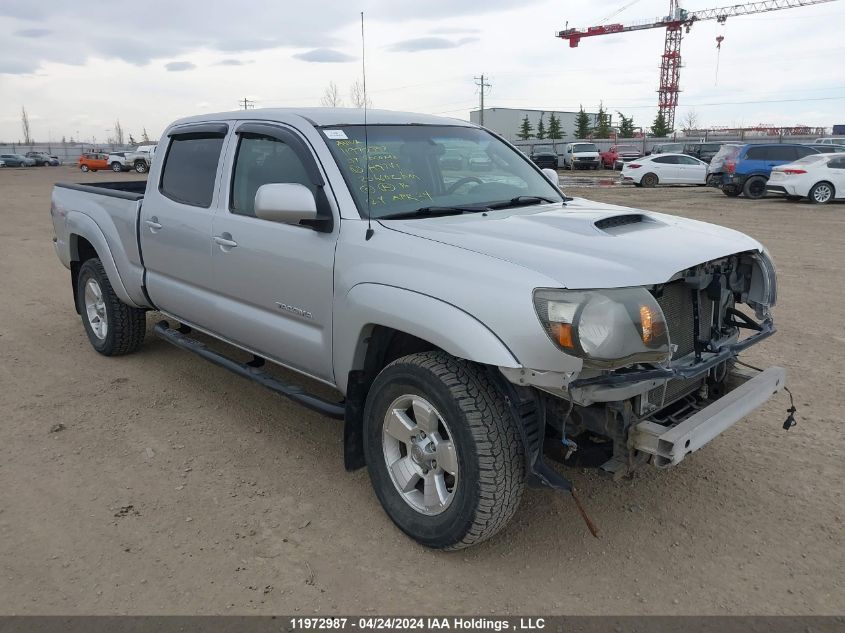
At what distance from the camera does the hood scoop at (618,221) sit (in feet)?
10.8

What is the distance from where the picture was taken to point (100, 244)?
5.42 metres

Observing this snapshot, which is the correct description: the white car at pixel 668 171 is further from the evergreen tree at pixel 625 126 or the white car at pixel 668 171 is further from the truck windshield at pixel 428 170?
the evergreen tree at pixel 625 126

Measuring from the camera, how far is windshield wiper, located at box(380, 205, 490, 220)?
11.1 ft

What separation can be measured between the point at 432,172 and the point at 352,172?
0.54 m

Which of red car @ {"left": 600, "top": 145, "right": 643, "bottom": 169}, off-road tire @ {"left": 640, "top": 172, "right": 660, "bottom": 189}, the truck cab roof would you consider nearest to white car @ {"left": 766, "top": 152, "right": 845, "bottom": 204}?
off-road tire @ {"left": 640, "top": 172, "right": 660, "bottom": 189}

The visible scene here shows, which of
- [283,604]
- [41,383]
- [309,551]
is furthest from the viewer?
[41,383]

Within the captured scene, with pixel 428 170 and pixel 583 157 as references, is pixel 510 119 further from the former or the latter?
pixel 428 170

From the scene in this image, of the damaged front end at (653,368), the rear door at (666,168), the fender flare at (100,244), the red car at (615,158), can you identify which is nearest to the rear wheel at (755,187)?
the rear door at (666,168)

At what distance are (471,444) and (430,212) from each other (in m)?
1.30

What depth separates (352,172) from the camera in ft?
11.5

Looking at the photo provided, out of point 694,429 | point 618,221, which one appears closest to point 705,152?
point 618,221

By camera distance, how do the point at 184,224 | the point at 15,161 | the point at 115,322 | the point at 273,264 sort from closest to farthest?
1. the point at 273,264
2. the point at 184,224
3. the point at 115,322
4. the point at 15,161

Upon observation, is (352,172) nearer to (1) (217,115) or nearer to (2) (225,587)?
(1) (217,115)
